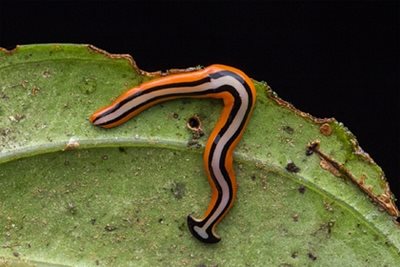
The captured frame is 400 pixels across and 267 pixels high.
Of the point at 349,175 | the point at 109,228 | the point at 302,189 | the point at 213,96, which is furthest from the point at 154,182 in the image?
the point at 349,175

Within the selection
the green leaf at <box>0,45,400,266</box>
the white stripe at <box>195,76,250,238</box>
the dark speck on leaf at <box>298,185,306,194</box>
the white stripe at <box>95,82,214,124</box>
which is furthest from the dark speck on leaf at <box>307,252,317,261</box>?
the white stripe at <box>95,82,214,124</box>

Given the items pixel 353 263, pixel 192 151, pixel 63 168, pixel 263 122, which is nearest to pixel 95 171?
pixel 63 168

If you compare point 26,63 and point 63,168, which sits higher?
point 26,63

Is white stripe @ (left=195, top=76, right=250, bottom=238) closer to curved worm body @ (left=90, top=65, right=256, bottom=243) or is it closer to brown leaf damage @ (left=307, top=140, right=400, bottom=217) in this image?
curved worm body @ (left=90, top=65, right=256, bottom=243)

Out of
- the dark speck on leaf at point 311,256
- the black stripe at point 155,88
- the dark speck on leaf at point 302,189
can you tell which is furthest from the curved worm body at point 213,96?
the dark speck on leaf at point 311,256

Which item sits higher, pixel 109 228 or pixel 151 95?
pixel 151 95

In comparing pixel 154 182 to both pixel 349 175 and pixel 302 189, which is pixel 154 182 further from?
pixel 349 175

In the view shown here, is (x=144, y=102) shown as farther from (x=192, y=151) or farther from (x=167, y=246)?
(x=167, y=246)

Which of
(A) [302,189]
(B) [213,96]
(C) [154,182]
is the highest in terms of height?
(B) [213,96]
